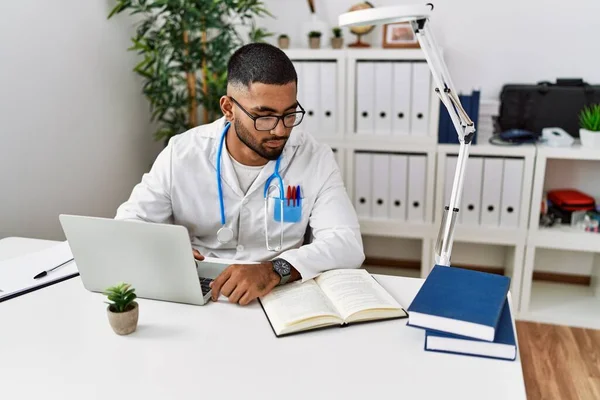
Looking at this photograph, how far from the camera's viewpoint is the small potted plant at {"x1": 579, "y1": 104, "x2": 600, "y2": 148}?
2.46 metres

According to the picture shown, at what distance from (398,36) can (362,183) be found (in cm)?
72

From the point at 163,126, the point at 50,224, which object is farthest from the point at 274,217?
the point at 163,126

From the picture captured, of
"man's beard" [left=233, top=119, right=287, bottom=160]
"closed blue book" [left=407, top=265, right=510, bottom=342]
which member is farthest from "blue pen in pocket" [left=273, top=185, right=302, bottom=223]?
"closed blue book" [left=407, top=265, right=510, bottom=342]

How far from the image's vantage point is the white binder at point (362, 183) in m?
2.78

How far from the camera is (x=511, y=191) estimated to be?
2.63 metres

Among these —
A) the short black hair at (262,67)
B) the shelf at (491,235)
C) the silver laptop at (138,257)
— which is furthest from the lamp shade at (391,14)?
the shelf at (491,235)

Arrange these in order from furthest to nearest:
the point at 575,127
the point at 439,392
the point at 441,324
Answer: the point at 575,127
the point at 441,324
the point at 439,392

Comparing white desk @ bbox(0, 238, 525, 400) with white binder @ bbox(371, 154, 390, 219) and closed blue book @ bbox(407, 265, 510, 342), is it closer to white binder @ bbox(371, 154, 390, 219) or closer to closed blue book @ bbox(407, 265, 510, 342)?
closed blue book @ bbox(407, 265, 510, 342)

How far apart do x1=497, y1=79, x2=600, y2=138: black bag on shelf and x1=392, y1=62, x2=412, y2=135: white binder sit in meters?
0.49

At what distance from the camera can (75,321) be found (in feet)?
4.04

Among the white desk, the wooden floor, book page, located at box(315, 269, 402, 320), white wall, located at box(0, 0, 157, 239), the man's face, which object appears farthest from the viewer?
the wooden floor

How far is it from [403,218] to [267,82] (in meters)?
1.43

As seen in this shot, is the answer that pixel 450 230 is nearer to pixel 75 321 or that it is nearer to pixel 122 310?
pixel 122 310

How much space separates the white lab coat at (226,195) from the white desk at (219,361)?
0.48 meters
